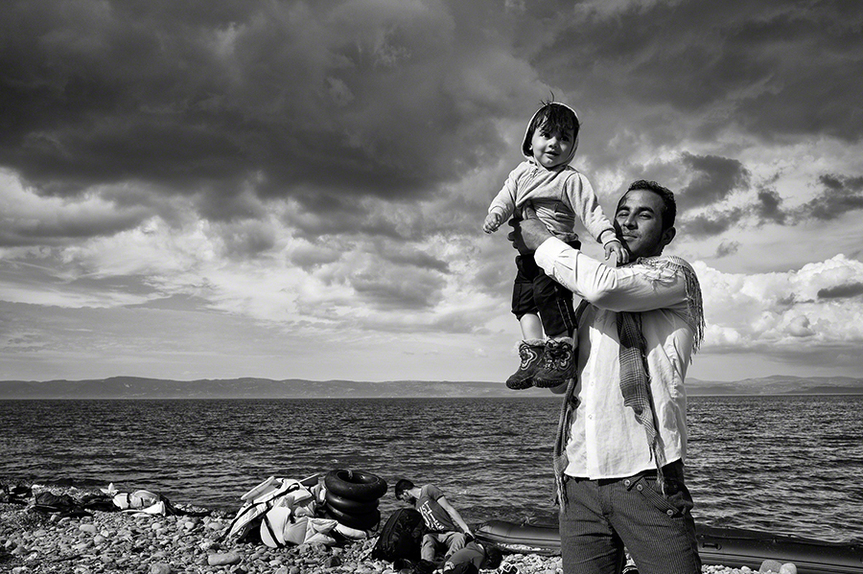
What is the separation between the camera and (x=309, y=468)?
2361 cm

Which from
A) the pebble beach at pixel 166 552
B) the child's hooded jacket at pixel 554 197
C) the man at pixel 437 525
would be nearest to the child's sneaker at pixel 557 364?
the child's hooded jacket at pixel 554 197

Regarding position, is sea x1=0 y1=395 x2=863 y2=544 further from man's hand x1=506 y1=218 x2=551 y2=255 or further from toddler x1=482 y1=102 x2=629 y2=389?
man's hand x1=506 y1=218 x2=551 y2=255

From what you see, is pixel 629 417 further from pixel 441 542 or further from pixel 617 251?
pixel 441 542

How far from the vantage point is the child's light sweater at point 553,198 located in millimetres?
3332

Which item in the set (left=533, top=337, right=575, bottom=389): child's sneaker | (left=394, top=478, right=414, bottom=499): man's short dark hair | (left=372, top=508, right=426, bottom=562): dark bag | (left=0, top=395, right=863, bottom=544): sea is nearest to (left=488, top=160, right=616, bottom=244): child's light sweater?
(left=533, top=337, right=575, bottom=389): child's sneaker

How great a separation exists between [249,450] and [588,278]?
31.2 m

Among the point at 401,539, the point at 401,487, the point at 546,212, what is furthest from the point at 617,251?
the point at 401,487

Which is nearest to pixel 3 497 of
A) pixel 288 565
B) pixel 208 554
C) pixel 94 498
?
pixel 94 498

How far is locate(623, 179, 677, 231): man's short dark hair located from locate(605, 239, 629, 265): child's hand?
0.70 ft

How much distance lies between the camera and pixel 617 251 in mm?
2902

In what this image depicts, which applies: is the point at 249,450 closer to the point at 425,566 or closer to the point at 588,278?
the point at 425,566

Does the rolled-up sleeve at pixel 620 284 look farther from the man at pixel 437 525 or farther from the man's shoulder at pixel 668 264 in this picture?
the man at pixel 437 525

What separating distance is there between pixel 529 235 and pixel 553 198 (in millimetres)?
469

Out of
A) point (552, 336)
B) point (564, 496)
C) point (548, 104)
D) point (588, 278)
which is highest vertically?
point (548, 104)
